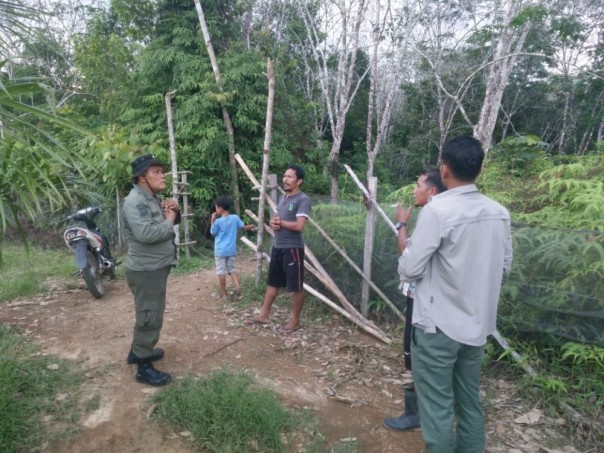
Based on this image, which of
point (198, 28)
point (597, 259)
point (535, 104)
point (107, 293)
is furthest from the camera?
point (535, 104)

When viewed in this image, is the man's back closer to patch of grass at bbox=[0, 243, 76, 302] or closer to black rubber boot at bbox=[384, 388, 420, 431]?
black rubber boot at bbox=[384, 388, 420, 431]

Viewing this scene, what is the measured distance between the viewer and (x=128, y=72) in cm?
1205

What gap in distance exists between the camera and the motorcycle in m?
5.40

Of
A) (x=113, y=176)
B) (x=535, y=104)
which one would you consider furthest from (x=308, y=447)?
(x=535, y=104)

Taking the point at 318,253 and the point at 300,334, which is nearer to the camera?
the point at 300,334

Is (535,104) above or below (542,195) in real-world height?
above

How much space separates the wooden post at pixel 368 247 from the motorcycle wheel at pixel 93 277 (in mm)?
3531

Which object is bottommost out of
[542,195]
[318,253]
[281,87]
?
[318,253]

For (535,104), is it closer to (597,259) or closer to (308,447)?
(597,259)

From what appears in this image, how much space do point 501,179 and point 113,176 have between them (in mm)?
6768

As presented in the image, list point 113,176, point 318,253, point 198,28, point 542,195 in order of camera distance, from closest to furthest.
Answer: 1. point 542,195
2. point 318,253
3. point 113,176
4. point 198,28

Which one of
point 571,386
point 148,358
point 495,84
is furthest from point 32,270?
point 495,84

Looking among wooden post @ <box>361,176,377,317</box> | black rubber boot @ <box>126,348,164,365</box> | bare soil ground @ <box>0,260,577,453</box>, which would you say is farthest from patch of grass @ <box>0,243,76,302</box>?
wooden post @ <box>361,176,377,317</box>

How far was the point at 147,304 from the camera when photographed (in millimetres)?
3309
